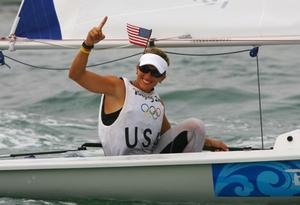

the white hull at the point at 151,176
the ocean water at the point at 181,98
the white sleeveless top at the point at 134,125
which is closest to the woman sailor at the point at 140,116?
the white sleeveless top at the point at 134,125

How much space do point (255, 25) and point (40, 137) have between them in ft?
9.05

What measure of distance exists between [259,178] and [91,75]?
0.88 m

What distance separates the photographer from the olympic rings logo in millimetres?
4852

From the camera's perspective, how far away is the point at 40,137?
24.1 ft

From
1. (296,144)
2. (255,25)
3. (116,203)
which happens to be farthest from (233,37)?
(116,203)

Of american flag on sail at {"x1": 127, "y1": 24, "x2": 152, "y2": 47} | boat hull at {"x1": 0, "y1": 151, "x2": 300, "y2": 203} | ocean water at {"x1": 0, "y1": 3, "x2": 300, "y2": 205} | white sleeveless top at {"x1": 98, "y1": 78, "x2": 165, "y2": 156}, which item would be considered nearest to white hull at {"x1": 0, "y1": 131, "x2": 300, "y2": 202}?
boat hull at {"x1": 0, "y1": 151, "x2": 300, "y2": 203}

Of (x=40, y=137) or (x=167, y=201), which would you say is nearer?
(x=167, y=201)

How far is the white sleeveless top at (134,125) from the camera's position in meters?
4.82

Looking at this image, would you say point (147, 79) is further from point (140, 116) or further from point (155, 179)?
point (155, 179)

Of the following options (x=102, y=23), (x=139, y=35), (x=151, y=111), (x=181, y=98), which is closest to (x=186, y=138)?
(x=151, y=111)

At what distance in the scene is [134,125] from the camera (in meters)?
4.84

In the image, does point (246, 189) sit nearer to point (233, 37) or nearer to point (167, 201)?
point (167, 201)

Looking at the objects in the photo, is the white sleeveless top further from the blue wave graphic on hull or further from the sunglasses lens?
the blue wave graphic on hull

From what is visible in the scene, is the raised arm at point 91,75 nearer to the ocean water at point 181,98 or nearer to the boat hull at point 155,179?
the boat hull at point 155,179
